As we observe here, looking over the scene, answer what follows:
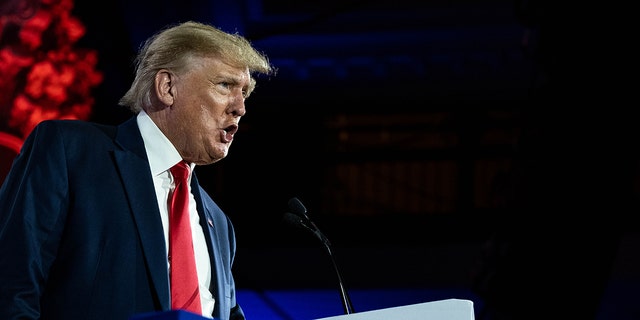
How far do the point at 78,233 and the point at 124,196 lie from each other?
117 millimetres

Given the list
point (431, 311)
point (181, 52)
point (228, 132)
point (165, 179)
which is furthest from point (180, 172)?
point (431, 311)

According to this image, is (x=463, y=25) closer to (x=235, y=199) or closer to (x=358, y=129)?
(x=358, y=129)

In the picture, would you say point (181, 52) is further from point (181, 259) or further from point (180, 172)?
point (181, 259)

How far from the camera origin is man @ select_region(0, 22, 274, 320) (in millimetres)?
1571

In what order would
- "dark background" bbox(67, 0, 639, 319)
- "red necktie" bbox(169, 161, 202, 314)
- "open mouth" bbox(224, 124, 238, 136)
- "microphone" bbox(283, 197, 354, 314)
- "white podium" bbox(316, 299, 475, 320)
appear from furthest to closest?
1. "dark background" bbox(67, 0, 639, 319)
2. "microphone" bbox(283, 197, 354, 314)
3. "open mouth" bbox(224, 124, 238, 136)
4. "red necktie" bbox(169, 161, 202, 314)
5. "white podium" bbox(316, 299, 475, 320)

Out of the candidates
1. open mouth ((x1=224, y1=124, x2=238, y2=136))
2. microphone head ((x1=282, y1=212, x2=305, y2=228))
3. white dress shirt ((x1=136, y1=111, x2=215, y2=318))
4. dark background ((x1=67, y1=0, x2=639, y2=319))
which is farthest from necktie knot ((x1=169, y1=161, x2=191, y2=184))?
dark background ((x1=67, y1=0, x2=639, y2=319))

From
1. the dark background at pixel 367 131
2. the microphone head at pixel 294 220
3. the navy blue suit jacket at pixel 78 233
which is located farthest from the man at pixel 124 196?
the dark background at pixel 367 131

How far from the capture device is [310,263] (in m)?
4.11

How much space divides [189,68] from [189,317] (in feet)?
3.10

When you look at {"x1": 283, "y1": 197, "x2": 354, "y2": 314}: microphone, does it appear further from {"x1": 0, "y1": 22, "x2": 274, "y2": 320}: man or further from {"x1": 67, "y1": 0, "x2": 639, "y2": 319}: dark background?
{"x1": 67, "y1": 0, "x2": 639, "y2": 319}: dark background

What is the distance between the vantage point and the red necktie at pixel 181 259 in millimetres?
1683

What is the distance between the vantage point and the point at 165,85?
1.87 meters

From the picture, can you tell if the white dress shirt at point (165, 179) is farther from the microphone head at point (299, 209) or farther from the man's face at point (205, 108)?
the microphone head at point (299, 209)

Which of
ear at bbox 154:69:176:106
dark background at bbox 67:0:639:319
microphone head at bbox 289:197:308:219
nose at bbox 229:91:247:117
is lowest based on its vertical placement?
dark background at bbox 67:0:639:319
